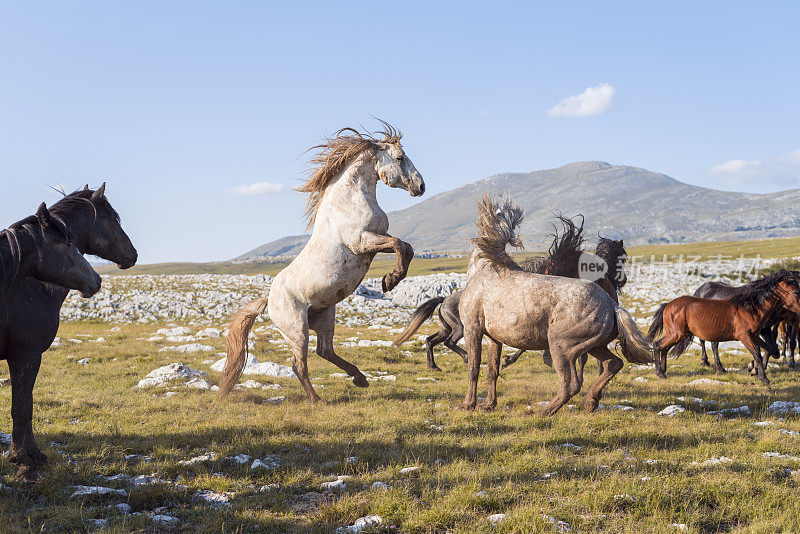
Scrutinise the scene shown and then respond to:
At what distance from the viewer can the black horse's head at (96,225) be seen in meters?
6.23

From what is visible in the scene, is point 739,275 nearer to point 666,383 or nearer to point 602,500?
point 666,383

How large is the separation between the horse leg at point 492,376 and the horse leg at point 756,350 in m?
6.62

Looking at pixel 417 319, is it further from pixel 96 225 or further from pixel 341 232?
pixel 96 225

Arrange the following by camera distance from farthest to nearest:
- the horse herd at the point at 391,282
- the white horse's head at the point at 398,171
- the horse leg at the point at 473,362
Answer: the horse leg at the point at 473,362, the white horse's head at the point at 398,171, the horse herd at the point at 391,282

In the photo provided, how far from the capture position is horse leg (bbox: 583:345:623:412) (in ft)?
27.1

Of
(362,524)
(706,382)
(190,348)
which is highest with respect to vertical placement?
(362,524)

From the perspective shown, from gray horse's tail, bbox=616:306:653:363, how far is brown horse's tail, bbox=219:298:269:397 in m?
6.03

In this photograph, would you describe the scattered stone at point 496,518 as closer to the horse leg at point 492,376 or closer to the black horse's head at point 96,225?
the horse leg at point 492,376

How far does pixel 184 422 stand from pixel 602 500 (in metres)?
5.70

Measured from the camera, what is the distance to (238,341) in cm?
988

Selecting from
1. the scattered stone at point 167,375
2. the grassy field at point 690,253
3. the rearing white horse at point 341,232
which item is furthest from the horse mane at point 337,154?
the grassy field at point 690,253

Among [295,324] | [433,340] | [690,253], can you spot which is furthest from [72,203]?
[690,253]

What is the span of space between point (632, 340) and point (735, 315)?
6.37m

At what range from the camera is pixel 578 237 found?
34.0 feet
